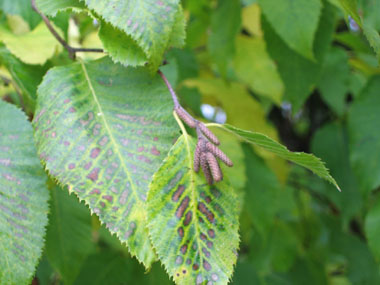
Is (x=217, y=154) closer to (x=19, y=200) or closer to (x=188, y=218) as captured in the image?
(x=188, y=218)

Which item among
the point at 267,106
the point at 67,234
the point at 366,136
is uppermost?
the point at 366,136

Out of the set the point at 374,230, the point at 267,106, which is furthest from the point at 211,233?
the point at 267,106

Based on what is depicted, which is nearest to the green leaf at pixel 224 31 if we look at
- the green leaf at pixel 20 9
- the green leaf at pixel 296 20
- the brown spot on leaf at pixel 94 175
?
the green leaf at pixel 296 20

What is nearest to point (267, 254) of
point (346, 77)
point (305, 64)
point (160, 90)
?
point (346, 77)

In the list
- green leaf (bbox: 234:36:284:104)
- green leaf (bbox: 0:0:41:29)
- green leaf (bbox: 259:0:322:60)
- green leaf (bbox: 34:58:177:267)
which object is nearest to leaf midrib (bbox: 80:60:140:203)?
green leaf (bbox: 34:58:177:267)

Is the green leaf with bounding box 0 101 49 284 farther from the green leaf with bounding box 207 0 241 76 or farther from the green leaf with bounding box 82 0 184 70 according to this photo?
the green leaf with bounding box 207 0 241 76

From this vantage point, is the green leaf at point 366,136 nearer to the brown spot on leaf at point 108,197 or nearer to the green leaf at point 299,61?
the green leaf at point 299,61

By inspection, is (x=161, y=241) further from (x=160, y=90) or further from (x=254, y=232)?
(x=254, y=232)
